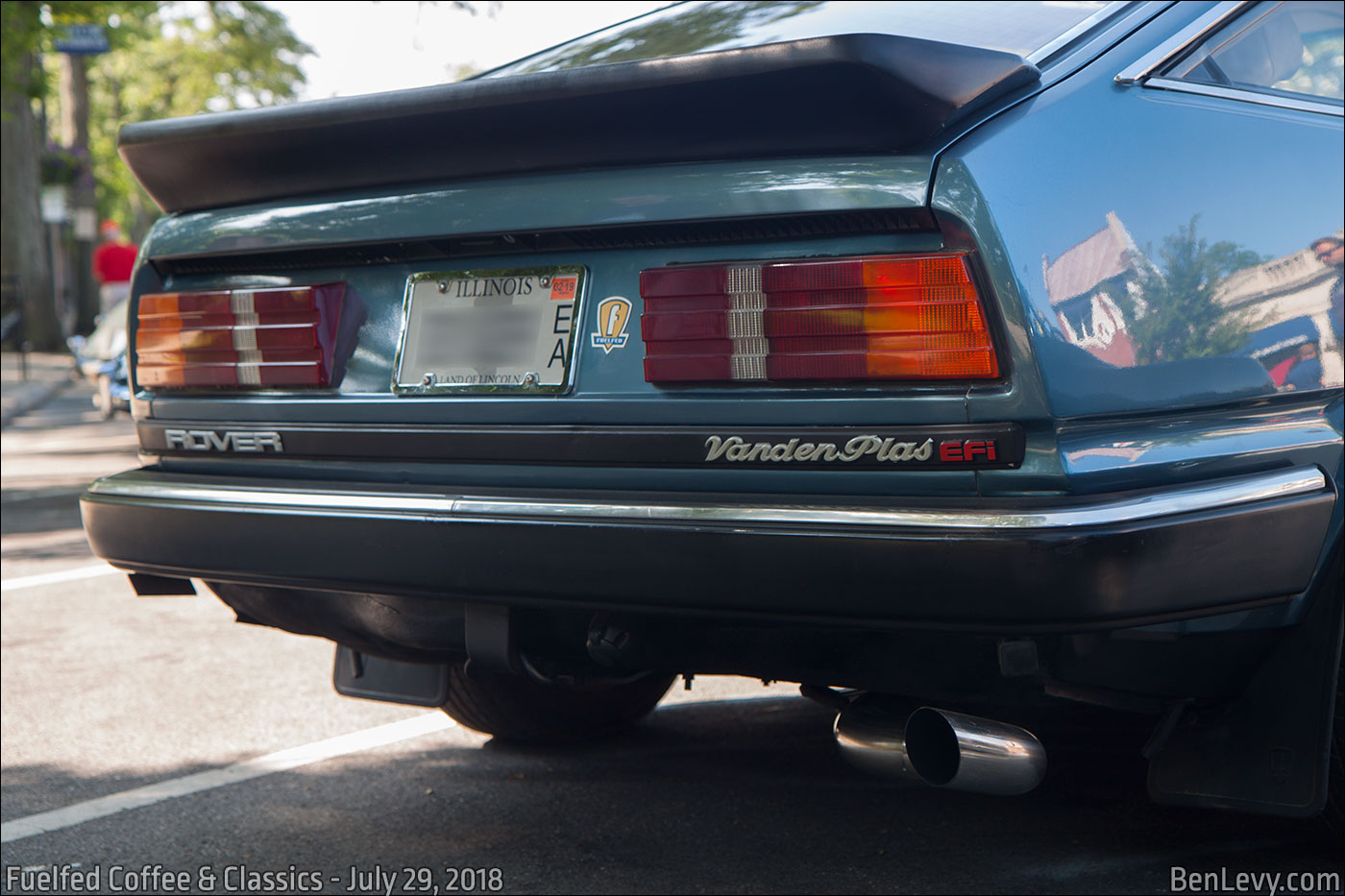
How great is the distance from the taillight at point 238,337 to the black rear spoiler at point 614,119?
203 millimetres

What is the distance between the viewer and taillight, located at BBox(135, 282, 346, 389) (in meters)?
2.63

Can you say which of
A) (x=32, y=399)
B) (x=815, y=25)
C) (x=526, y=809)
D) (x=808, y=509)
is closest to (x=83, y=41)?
(x=32, y=399)

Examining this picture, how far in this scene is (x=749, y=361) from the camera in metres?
2.19

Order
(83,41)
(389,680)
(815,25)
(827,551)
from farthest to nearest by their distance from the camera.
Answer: (83,41), (389,680), (815,25), (827,551)

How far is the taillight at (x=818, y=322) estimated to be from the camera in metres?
2.05

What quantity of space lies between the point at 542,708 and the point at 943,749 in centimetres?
150

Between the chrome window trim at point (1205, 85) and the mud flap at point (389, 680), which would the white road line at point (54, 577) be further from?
the chrome window trim at point (1205, 85)

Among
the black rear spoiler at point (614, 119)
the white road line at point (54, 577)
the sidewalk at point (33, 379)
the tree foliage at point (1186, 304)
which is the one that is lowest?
the sidewalk at point (33, 379)

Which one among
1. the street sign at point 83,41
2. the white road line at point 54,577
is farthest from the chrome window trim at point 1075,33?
the street sign at point 83,41

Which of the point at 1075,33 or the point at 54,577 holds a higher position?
the point at 1075,33

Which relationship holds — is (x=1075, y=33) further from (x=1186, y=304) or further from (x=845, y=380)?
(x=845, y=380)

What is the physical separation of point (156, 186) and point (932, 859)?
2.07 meters

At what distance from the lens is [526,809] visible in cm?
319

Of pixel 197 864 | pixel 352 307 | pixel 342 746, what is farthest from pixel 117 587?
Answer: pixel 352 307
